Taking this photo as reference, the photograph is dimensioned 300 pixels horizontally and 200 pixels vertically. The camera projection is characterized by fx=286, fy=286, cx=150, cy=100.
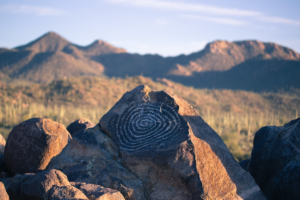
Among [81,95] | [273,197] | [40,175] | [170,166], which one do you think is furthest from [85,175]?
[81,95]

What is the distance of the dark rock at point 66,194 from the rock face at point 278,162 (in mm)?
3834

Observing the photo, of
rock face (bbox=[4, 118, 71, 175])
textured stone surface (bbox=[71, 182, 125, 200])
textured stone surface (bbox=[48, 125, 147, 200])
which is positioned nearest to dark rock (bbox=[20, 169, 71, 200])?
textured stone surface (bbox=[71, 182, 125, 200])

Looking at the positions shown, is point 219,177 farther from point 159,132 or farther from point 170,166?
point 159,132

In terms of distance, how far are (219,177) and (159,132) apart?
1.46m

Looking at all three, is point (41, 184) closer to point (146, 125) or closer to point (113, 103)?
point (146, 125)

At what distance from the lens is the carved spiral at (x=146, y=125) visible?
580 centimetres

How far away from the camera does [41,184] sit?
14.3ft

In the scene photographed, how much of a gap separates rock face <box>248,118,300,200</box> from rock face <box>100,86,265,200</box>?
500 mm

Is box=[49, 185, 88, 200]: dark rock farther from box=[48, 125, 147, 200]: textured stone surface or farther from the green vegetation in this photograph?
the green vegetation

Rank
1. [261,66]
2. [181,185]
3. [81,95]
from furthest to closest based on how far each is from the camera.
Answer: [261,66] < [81,95] < [181,185]

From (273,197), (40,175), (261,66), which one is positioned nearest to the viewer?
(40,175)

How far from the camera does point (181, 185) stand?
5.24 meters

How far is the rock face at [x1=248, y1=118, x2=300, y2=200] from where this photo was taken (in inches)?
217

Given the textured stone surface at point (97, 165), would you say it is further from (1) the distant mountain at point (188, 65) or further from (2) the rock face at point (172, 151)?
(1) the distant mountain at point (188, 65)
